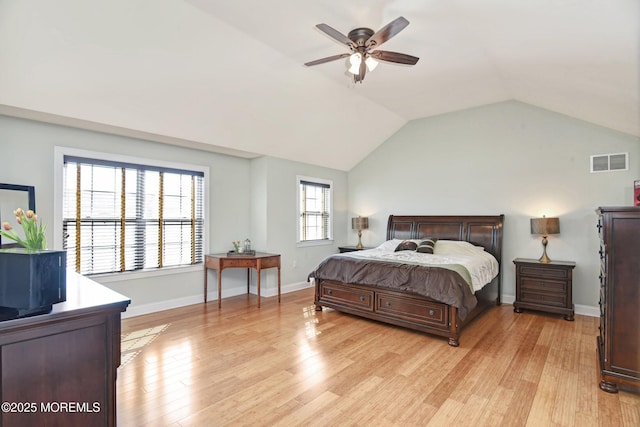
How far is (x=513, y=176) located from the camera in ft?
16.7

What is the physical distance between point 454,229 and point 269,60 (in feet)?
13.0

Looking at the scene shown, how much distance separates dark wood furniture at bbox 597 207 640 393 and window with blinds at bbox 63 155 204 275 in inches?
191

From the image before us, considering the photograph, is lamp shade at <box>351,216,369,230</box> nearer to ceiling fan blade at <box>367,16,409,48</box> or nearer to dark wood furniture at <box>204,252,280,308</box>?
dark wood furniture at <box>204,252,280,308</box>

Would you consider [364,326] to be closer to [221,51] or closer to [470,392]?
[470,392]

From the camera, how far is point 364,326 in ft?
13.0

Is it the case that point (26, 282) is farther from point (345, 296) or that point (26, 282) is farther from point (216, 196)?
point (216, 196)

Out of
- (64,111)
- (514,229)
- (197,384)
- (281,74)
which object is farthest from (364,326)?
(64,111)

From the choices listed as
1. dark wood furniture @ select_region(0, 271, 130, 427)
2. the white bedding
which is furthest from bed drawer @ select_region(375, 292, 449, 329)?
dark wood furniture @ select_region(0, 271, 130, 427)

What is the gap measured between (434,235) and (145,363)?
4612 mm

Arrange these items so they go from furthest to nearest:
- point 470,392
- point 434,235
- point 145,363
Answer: point 434,235 → point 145,363 → point 470,392

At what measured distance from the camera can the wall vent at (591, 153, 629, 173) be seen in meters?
4.24

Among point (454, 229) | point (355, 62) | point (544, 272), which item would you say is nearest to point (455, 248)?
point (454, 229)

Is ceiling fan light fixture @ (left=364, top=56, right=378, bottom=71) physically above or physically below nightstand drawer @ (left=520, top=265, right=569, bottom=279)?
above

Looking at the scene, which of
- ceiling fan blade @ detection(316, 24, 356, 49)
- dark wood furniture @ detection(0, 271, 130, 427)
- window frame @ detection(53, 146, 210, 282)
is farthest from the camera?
window frame @ detection(53, 146, 210, 282)
